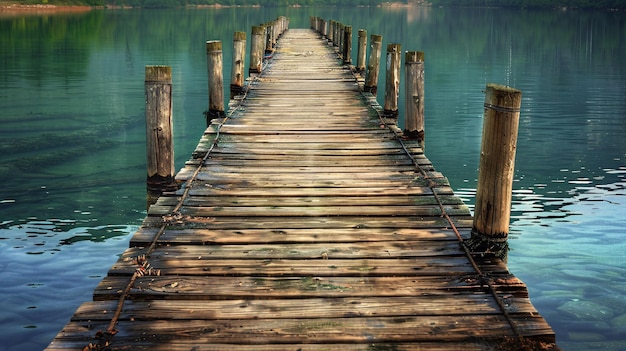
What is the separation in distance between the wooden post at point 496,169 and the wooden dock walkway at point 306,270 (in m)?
0.26

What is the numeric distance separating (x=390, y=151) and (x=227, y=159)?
218 centimetres

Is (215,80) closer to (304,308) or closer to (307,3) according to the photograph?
(304,308)

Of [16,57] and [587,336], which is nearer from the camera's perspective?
[587,336]

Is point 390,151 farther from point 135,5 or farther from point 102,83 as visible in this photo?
point 135,5

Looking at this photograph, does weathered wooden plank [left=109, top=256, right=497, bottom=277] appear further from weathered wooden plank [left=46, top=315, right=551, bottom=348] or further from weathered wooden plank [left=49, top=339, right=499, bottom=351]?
weathered wooden plank [left=49, top=339, right=499, bottom=351]

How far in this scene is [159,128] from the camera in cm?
773

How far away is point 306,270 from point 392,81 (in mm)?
7762

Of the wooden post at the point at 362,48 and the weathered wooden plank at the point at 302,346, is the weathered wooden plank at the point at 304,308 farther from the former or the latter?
the wooden post at the point at 362,48

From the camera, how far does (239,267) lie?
17.5 feet

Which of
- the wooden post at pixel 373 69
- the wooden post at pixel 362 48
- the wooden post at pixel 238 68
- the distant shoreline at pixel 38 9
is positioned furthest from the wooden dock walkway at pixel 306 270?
the distant shoreline at pixel 38 9

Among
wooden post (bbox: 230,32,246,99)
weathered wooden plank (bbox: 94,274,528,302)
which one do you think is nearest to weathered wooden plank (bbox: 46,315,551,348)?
weathered wooden plank (bbox: 94,274,528,302)

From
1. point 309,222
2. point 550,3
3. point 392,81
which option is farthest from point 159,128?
point 550,3

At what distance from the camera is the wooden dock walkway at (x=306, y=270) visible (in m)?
4.31

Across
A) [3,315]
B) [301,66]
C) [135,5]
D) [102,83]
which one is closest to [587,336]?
[3,315]
